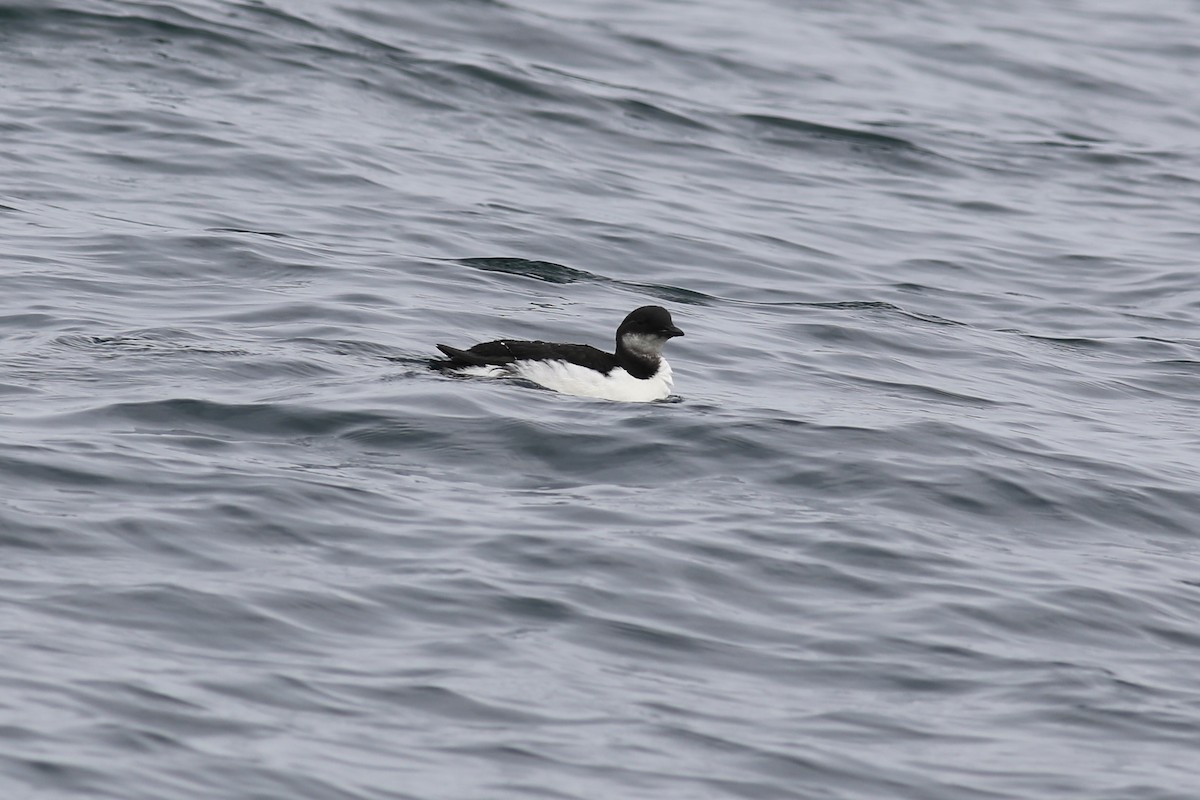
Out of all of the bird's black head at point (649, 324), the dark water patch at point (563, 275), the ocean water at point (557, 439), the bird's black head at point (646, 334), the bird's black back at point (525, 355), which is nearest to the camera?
the ocean water at point (557, 439)

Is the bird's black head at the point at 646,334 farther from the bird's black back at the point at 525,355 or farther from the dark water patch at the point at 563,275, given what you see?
the dark water patch at the point at 563,275

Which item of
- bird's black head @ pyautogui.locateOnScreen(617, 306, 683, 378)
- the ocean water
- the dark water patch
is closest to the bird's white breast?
the ocean water

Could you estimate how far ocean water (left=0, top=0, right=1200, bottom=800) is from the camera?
694cm

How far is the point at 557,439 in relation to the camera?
10.4 metres

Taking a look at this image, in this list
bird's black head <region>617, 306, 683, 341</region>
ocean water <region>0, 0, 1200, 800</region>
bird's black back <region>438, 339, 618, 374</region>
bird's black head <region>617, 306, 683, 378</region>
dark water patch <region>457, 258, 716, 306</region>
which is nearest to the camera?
ocean water <region>0, 0, 1200, 800</region>

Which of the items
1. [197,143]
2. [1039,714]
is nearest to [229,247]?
[197,143]

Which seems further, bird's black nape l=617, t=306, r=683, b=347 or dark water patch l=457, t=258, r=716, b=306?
dark water patch l=457, t=258, r=716, b=306

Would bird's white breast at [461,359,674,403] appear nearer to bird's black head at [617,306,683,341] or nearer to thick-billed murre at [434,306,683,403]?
thick-billed murre at [434,306,683,403]

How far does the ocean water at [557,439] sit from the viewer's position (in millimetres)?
Result: 6938

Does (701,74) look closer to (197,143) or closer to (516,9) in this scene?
(516,9)

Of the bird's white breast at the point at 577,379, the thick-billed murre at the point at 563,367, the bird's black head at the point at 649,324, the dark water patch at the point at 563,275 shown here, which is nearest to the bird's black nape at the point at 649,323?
the bird's black head at the point at 649,324

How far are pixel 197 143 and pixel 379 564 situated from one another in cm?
1021

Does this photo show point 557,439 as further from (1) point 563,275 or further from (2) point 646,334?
(1) point 563,275

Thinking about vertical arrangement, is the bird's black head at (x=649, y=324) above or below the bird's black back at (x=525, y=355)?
above
